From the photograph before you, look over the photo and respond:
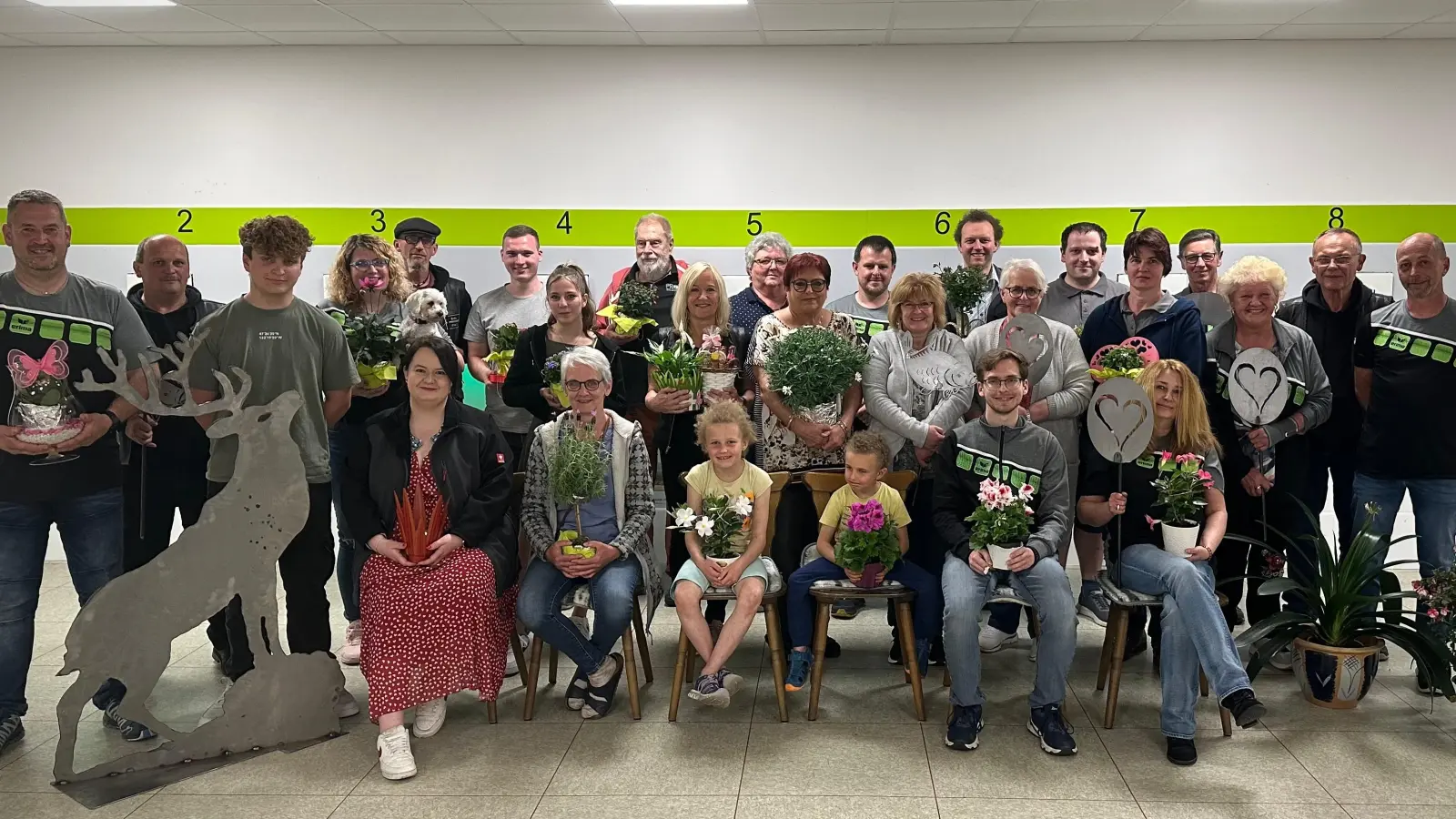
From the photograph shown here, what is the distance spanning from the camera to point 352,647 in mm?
4344

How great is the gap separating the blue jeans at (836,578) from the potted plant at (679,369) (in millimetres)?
844

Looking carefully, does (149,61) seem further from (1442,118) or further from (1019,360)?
(1442,118)

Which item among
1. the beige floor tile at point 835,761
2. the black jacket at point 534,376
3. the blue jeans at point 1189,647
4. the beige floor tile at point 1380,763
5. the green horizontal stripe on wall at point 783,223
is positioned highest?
the green horizontal stripe on wall at point 783,223

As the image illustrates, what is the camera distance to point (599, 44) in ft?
19.7

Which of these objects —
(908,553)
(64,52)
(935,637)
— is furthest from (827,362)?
(64,52)

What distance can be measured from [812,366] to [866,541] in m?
0.69

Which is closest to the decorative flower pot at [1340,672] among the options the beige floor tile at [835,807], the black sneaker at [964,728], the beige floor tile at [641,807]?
the black sneaker at [964,728]

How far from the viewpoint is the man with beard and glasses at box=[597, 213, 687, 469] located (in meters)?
4.21

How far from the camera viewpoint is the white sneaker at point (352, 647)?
4.30m

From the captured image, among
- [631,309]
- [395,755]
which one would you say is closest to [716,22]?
[631,309]

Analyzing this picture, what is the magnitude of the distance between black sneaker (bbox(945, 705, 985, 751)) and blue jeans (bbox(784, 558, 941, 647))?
1.25ft

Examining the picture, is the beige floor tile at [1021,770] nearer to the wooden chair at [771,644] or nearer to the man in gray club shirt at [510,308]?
the wooden chair at [771,644]

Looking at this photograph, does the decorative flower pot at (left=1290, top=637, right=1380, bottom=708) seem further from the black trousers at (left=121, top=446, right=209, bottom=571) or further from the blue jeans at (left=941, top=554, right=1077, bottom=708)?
the black trousers at (left=121, top=446, right=209, bottom=571)

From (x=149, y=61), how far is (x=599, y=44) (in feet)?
9.02
